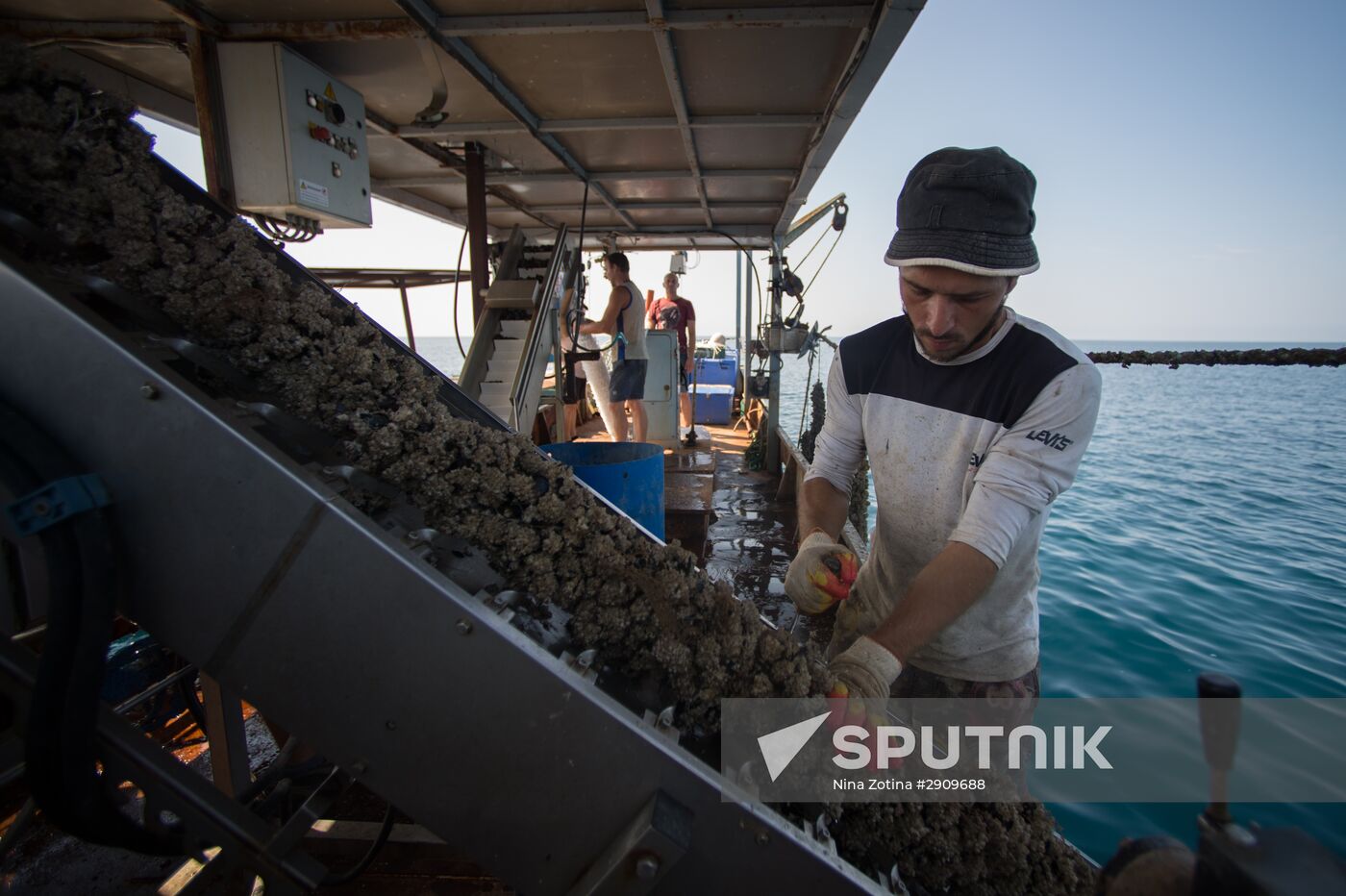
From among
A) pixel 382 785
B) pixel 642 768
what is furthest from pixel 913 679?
pixel 382 785

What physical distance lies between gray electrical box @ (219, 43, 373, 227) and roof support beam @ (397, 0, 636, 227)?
58 centimetres

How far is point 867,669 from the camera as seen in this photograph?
1.24 metres

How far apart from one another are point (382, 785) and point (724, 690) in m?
0.47

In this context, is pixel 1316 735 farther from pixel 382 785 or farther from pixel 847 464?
pixel 382 785

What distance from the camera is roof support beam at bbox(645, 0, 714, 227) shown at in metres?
2.22

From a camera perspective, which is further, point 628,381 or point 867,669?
point 628,381

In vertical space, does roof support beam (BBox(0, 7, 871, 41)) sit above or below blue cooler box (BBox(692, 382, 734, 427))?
above

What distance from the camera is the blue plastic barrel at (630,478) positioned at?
109 inches

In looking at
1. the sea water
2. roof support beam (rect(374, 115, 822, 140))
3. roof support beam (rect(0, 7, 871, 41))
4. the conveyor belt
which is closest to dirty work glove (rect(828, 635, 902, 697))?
the conveyor belt

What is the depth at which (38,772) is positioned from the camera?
645 millimetres

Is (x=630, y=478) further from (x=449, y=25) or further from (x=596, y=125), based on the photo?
(x=596, y=125)

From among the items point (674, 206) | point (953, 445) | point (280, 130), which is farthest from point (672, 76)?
point (674, 206)

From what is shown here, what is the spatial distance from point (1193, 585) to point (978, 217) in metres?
7.99

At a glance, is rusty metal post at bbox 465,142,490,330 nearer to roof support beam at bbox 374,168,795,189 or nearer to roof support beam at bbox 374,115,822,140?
roof support beam at bbox 374,115,822,140
